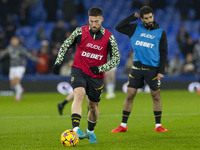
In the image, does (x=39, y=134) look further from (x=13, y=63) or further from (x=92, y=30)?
(x=13, y=63)

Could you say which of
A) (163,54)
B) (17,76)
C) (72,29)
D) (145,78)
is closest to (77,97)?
(145,78)

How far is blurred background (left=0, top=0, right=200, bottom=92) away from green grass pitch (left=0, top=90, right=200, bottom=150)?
394 cm

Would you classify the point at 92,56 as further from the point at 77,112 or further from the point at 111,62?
the point at 77,112

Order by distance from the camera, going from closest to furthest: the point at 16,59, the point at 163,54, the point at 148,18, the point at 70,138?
the point at 70,138 < the point at 148,18 < the point at 163,54 < the point at 16,59

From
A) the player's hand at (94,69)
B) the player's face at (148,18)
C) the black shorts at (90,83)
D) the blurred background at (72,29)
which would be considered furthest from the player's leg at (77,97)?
the blurred background at (72,29)

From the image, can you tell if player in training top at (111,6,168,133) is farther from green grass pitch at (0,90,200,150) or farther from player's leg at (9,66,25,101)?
player's leg at (9,66,25,101)

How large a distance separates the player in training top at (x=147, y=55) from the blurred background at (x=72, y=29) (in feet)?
37.5

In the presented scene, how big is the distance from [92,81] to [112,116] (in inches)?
200

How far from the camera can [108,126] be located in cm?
1113

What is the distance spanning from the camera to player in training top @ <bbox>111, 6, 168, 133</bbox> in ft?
32.4

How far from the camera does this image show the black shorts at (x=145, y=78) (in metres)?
9.95

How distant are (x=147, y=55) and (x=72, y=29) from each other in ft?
48.6

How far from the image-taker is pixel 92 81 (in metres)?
8.41

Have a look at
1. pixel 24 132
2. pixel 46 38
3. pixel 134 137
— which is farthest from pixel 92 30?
pixel 46 38
